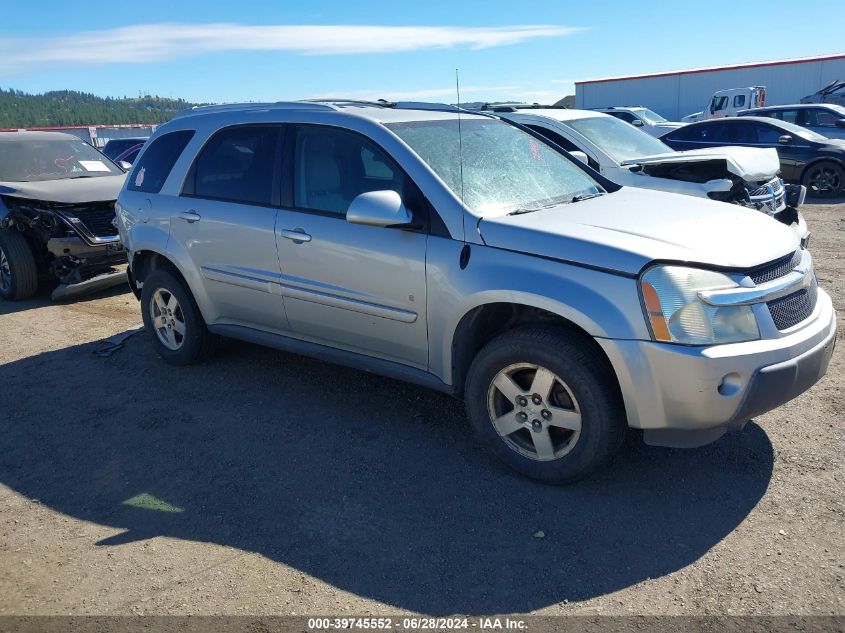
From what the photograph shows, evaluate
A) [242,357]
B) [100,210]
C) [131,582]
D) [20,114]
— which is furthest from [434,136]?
[20,114]

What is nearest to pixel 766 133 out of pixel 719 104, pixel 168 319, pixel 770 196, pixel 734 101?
pixel 770 196

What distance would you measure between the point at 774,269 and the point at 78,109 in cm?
10916

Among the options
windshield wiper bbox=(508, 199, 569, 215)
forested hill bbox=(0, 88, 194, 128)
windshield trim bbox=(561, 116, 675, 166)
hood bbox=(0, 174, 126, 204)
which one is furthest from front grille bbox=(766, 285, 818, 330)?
forested hill bbox=(0, 88, 194, 128)

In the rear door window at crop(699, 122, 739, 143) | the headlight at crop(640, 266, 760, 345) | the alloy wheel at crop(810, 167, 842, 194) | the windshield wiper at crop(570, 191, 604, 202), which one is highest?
the windshield wiper at crop(570, 191, 604, 202)

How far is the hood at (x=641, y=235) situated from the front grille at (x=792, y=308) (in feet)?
0.68

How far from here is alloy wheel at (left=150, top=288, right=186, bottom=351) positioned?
5414 mm

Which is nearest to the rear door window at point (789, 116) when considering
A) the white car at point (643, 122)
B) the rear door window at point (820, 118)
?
the rear door window at point (820, 118)

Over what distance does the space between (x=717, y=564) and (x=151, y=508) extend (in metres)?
2.66

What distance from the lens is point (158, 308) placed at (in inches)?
219

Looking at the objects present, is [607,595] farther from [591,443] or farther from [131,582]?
[131,582]

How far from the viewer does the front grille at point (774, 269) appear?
333 centimetres

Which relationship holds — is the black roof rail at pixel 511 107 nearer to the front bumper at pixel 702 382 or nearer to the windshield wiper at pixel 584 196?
the windshield wiper at pixel 584 196

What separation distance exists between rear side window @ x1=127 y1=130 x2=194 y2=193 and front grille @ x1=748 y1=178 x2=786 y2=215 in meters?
5.57

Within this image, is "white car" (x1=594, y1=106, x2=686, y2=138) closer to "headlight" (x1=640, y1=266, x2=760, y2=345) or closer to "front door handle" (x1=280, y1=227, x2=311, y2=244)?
"front door handle" (x1=280, y1=227, x2=311, y2=244)
